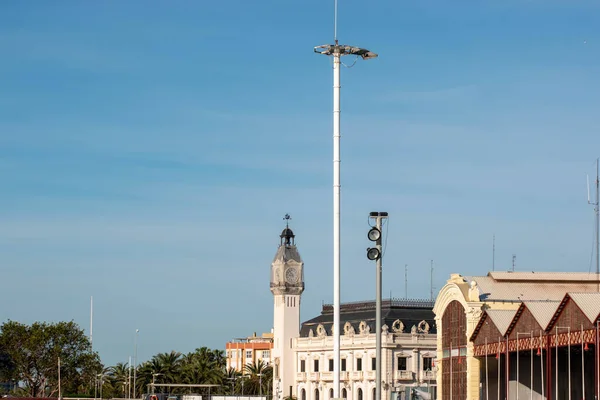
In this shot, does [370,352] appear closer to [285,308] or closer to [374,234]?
[285,308]

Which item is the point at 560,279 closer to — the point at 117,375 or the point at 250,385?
the point at 250,385

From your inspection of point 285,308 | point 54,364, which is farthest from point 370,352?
point 54,364

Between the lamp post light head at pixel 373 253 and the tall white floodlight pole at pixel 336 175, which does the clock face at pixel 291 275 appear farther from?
the lamp post light head at pixel 373 253

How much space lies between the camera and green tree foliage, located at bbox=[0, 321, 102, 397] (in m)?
156

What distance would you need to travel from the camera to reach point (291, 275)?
18612cm

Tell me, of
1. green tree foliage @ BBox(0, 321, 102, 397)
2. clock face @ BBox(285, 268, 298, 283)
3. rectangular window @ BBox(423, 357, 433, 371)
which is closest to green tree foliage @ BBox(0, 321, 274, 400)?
green tree foliage @ BBox(0, 321, 102, 397)

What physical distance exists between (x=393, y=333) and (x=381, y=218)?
11243cm

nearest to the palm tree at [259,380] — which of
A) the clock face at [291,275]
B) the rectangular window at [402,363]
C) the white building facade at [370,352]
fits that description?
the white building facade at [370,352]

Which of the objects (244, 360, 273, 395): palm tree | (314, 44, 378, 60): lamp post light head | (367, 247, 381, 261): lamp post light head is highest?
(314, 44, 378, 60): lamp post light head

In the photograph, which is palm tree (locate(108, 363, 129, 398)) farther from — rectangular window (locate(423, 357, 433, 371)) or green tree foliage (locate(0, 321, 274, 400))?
rectangular window (locate(423, 357, 433, 371))

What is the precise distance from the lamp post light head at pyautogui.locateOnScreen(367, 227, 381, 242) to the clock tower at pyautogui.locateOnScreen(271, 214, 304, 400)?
131205mm

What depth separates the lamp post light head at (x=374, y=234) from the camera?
149 ft

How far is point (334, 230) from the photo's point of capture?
48.8 metres

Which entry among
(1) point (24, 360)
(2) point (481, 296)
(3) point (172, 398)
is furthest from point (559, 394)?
(1) point (24, 360)
